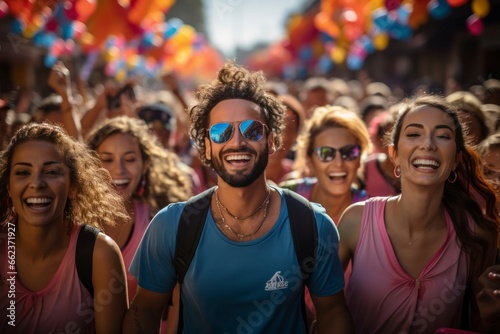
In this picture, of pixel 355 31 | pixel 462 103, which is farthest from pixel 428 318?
pixel 355 31

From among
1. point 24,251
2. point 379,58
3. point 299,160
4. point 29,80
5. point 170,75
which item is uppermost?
point 379,58

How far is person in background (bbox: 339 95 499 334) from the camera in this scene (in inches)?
114

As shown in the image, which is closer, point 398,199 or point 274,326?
point 274,326

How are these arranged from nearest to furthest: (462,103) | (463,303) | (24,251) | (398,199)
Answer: (24,251) < (463,303) < (398,199) < (462,103)

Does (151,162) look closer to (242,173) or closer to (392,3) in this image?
(242,173)

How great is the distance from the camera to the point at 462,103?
187 inches

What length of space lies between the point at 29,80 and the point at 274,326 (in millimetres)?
18441

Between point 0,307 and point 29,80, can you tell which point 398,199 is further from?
point 29,80

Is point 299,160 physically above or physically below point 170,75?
below

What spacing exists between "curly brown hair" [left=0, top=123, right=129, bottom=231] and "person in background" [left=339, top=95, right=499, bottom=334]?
143 cm

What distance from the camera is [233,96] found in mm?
2877

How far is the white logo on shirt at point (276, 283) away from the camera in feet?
8.44

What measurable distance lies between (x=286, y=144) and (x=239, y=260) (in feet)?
10.8

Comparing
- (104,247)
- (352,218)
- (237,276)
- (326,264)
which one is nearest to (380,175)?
(352,218)
